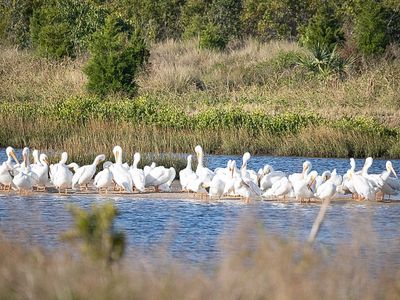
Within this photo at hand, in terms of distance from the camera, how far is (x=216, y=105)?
1345 inches

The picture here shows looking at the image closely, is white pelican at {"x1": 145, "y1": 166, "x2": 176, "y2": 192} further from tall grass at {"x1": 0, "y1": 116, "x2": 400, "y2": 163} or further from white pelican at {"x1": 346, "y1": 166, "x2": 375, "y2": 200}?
tall grass at {"x1": 0, "y1": 116, "x2": 400, "y2": 163}

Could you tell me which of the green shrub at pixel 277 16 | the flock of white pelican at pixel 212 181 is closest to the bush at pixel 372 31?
the green shrub at pixel 277 16

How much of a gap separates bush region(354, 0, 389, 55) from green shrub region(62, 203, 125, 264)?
36.9m

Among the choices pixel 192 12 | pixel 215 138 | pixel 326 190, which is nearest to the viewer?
pixel 326 190

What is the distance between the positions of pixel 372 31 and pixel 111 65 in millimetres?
13074

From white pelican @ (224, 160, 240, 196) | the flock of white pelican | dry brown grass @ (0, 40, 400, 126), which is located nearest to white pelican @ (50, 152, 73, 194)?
the flock of white pelican

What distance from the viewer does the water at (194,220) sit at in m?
12.3

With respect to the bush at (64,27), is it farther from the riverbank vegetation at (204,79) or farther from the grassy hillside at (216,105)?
the grassy hillside at (216,105)

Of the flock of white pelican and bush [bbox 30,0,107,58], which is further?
bush [bbox 30,0,107,58]

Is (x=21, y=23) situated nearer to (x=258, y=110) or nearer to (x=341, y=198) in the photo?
(x=258, y=110)

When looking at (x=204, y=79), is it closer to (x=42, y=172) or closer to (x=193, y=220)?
(x=42, y=172)

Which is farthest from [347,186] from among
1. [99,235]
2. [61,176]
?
[99,235]

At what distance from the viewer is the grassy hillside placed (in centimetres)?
2639

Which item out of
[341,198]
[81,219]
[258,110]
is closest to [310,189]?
[341,198]
